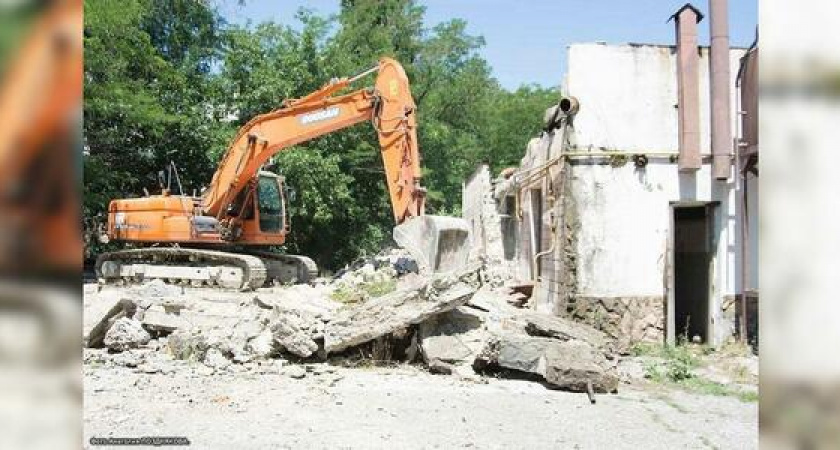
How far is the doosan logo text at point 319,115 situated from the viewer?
13289 millimetres

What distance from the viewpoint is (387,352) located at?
8.69 metres

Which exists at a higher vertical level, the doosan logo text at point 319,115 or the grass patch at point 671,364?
the doosan logo text at point 319,115

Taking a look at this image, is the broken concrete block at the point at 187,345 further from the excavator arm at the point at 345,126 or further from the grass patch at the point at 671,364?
the grass patch at the point at 671,364

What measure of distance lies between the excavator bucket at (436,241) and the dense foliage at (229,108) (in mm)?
8080

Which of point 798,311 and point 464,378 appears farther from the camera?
point 464,378

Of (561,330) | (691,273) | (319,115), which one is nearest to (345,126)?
(319,115)

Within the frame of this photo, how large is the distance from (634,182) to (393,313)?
166 inches

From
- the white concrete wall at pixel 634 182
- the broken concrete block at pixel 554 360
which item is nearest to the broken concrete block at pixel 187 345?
the broken concrete block at pixel 554 360

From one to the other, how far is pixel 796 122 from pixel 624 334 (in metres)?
9.58

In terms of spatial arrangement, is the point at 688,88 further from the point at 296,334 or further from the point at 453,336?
the point at 296,334

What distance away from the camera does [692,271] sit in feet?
38.4

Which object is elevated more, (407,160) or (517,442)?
(407,160)

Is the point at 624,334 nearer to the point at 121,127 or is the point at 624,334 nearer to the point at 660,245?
the point at 660,245

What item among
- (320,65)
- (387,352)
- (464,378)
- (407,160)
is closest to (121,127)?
(320,65)
